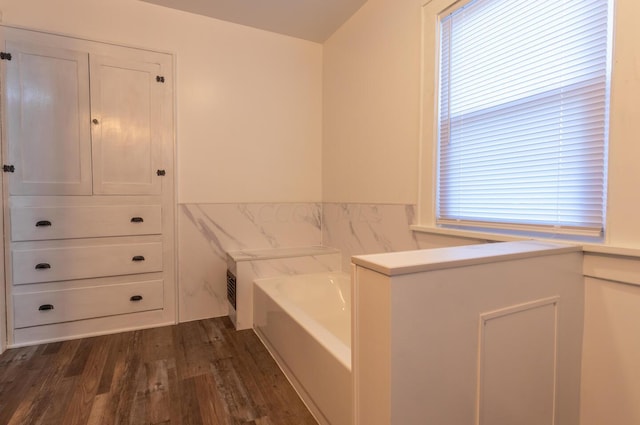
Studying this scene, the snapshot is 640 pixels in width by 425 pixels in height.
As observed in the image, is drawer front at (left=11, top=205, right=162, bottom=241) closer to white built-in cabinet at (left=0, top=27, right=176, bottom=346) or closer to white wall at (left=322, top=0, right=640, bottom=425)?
white built-in cabinet at (left=0, top=27, right=176, bottom=346)

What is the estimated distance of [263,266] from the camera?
2588 millimetres

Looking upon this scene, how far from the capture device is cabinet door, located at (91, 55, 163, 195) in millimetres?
2391

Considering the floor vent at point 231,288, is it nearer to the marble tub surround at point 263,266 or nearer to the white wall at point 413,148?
the marble tub surround at point 263,266

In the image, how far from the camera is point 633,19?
1.11 metres

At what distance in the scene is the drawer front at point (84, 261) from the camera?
225 cm

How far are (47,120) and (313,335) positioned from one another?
2.32 m

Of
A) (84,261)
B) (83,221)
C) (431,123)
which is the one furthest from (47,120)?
(431,123)

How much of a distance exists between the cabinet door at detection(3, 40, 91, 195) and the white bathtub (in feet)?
5.15

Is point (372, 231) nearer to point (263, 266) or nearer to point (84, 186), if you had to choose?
point (263, 266)

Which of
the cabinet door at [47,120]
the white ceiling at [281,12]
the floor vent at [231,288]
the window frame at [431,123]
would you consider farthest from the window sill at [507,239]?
the cabinet door at [47,120]

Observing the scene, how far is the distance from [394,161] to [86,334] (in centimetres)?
255

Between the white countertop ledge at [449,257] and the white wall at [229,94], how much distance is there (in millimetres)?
2125

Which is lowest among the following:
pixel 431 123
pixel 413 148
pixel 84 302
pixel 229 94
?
pixel 84 302

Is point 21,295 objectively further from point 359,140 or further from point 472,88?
point 472,88
